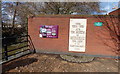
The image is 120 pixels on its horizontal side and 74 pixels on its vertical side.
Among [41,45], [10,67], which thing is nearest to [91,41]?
[41,45]

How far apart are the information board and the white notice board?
93cm

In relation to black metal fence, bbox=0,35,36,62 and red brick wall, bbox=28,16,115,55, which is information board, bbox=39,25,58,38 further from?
black metal fence, bbox=0,35,36,62

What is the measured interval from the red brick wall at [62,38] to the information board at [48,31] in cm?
19

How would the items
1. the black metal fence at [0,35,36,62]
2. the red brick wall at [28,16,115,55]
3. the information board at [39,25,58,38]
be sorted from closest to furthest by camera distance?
1. the black metal fence at [0,35,36,62]
2. the red brick wall at [28,16,115,55]
3. the information board at [39,25,58,38]

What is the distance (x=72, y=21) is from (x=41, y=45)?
253cm

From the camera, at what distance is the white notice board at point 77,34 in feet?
15.2

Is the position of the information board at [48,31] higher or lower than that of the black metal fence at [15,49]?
higher

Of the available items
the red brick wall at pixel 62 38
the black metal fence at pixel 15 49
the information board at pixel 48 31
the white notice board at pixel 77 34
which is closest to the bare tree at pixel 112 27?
the red brick wall at pixel 62 38

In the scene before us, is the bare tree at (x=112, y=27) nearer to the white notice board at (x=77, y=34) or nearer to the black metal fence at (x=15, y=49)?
the white notice board at (x=77, y=34)

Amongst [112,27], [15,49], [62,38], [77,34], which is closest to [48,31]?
[62,38]

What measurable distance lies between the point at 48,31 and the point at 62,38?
1.00 m

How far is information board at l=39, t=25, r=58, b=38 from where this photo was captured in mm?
4961

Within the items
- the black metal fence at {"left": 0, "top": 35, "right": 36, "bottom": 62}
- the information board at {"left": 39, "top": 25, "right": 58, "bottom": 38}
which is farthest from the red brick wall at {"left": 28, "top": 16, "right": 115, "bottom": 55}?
the black metal fence at {"left": 0, "top": 35, "right": 36, "bottom": 62}

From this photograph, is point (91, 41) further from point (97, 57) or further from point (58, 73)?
point (58, 73)
